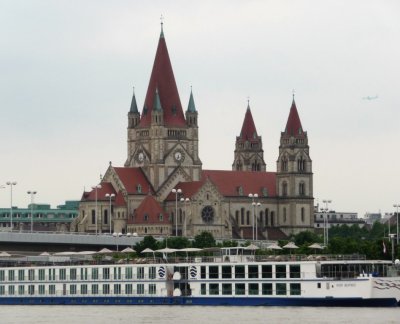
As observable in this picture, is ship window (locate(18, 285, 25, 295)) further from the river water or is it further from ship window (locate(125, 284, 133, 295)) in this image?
ship window (locate(125, 284, 133, 295))

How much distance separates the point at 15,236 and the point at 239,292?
56927 mm

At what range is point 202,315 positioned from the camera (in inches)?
4579

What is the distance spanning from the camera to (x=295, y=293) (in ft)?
406

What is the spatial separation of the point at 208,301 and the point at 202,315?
36.7ft

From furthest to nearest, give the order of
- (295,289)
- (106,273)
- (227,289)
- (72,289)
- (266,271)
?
(72,289) < (106,273) < (227,289) < (266,271) < (295,289)

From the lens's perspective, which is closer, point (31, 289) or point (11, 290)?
point (31, 289)

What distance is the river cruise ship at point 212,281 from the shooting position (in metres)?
122

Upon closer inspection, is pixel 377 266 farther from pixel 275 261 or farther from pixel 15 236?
pixel 15 236

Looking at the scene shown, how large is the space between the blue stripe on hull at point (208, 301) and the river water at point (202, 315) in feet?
4.98

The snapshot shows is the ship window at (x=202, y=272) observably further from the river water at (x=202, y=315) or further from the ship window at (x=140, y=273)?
the ship window at (x=140, y=273)

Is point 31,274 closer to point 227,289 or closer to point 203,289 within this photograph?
point 203,289

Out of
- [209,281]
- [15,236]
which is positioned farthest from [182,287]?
[15,236]

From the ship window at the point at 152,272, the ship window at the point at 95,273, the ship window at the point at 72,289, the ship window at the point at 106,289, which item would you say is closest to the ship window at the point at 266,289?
the ship window at the point at 152,272

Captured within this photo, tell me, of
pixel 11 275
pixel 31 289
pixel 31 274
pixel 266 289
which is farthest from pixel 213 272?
pixel 11 275
